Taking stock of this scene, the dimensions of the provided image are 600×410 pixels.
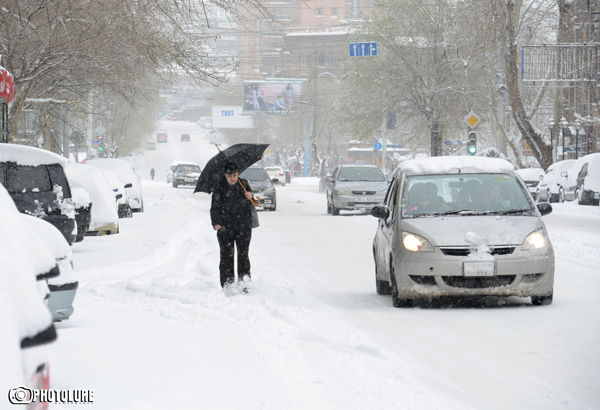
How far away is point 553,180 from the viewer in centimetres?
3781

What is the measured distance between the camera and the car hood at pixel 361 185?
1196 inches

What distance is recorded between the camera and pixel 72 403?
5.37 meters

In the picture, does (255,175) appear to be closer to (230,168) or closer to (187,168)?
(230,168)

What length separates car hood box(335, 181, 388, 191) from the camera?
99.7 feet

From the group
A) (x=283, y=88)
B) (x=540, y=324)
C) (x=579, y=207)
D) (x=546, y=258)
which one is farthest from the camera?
(x=283, y=88)

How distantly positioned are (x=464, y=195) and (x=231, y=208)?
104 inches

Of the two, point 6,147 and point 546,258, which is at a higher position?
point 6,147

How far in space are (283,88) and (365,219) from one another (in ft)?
187

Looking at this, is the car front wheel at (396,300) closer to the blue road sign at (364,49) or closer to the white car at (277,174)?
the blue road sign at (364,49)

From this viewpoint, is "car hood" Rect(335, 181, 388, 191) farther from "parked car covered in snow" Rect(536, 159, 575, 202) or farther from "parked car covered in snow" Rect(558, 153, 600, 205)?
"parked car covered in snow" Rect(536, 159, 575, 202)

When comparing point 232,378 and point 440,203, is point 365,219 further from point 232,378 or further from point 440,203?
point 232,378

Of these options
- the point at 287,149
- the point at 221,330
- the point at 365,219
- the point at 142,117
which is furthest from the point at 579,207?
the point at 287,149

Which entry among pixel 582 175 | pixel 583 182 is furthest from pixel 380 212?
A: pixel 582 175

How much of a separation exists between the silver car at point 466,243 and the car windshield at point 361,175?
66.9 feet
